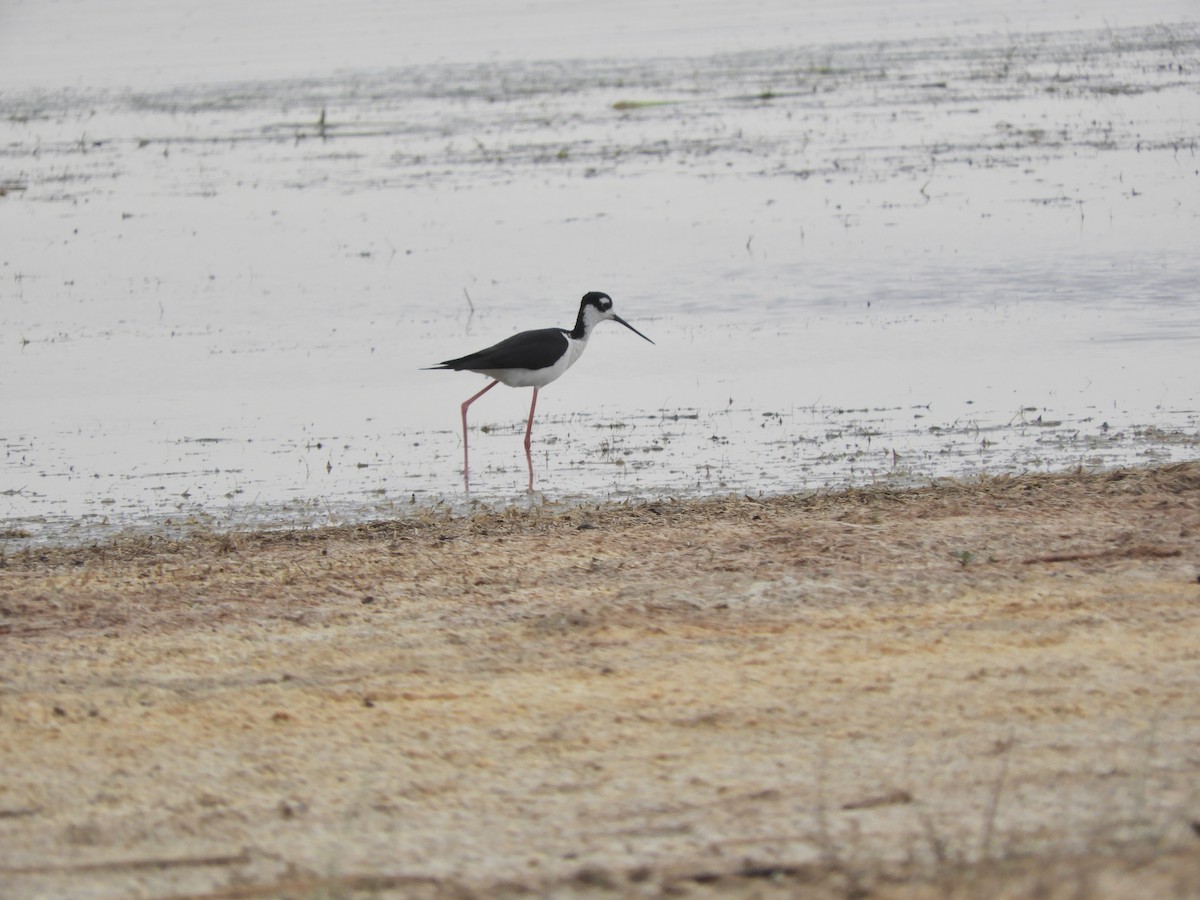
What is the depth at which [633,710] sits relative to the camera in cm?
508

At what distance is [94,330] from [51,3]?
45199 mm

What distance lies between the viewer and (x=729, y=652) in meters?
5.54

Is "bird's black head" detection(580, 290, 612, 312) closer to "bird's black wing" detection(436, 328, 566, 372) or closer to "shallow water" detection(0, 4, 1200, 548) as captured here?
"shallow water" detection(0, 4, 1200, 548)

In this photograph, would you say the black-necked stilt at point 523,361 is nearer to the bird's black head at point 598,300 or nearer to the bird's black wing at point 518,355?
the bird's black wing at point 518,355

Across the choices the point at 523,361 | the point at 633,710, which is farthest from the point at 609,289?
the point at 633,710

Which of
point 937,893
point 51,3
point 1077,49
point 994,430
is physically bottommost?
point 937,893

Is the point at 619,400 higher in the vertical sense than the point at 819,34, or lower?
lower

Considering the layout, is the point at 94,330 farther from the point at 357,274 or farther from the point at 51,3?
the point at 51,3

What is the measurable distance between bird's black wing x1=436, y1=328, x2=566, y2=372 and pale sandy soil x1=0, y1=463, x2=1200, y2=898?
2790 millimetres

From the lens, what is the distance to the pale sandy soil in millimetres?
4094

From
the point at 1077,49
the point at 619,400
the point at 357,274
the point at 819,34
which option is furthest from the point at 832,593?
the point at 819,34

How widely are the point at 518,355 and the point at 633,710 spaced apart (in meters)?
5.26

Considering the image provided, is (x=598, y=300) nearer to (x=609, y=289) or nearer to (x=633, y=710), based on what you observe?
(x=609, y=289)

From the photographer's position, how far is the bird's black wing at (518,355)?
399 inches
